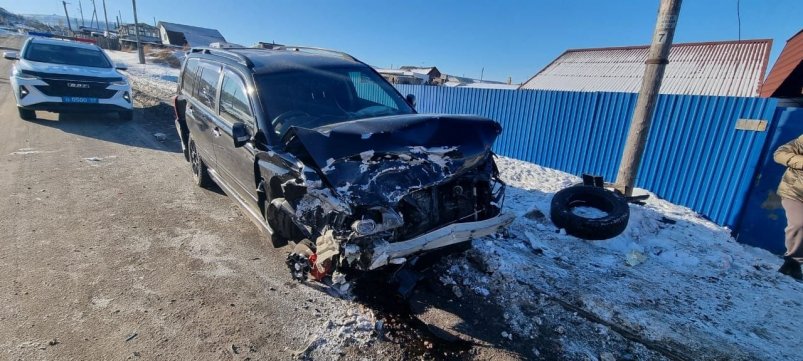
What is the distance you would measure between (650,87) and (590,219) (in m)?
2.22

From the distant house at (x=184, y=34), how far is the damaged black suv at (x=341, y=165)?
180 ft

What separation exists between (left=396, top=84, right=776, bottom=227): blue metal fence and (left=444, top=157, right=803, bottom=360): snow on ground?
802mm

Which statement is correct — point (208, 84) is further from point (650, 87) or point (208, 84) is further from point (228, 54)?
point (650, 87)

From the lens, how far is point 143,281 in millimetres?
3279

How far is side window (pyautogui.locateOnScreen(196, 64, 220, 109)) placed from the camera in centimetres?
437

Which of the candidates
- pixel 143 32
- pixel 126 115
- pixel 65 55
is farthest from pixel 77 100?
pixel 143 32

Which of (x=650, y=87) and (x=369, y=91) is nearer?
(x=369, y=91)

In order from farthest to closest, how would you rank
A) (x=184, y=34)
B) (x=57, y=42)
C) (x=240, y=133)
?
(x=184, y=34) < (x=57, y=42) < (x=240, y=133)

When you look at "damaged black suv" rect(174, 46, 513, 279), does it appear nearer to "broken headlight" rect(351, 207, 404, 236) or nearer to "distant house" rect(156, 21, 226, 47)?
"broken headlight" rect(351, 207, 404, 236)

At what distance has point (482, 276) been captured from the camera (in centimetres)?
355

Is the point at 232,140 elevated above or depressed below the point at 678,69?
below

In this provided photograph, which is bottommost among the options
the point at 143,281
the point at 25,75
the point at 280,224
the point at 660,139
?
the point at 143,281

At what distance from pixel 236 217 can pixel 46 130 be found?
6.89 meters

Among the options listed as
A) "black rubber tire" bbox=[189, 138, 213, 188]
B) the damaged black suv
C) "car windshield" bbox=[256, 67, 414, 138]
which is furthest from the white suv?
"car windshield" bbox=[256, 67, 414, 138]
